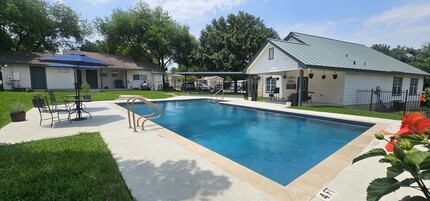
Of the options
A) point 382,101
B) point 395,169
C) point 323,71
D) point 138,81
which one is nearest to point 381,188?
point 395,169

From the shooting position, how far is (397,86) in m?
16.2

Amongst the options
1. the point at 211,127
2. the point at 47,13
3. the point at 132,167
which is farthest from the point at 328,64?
the point at 47,13

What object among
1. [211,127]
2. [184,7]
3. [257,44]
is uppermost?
[184,7]

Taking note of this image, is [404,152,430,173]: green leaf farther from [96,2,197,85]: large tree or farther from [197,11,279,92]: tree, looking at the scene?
[96,2,197,85]: large tree

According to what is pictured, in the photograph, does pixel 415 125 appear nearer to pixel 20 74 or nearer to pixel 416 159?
pixel 416 159

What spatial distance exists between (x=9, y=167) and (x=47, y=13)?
1102 inches

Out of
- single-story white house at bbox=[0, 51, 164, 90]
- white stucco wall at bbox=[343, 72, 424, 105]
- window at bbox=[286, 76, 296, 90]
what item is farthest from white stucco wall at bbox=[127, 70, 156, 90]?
white stucco wall at bbox=[343, 72, 424, 105]

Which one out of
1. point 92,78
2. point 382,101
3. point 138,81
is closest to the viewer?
point 382,101

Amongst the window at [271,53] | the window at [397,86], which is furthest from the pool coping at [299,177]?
the window at [397,86]

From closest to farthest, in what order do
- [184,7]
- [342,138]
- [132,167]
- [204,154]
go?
1. [132,167]
2. [204,154]
3. [342,138]
4. [184,7]

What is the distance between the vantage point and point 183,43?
28922 mm

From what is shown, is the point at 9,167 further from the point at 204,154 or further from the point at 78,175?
the point at 204,154

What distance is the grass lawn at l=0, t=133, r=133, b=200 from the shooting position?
8.84 feet

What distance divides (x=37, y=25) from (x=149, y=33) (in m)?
11.5
